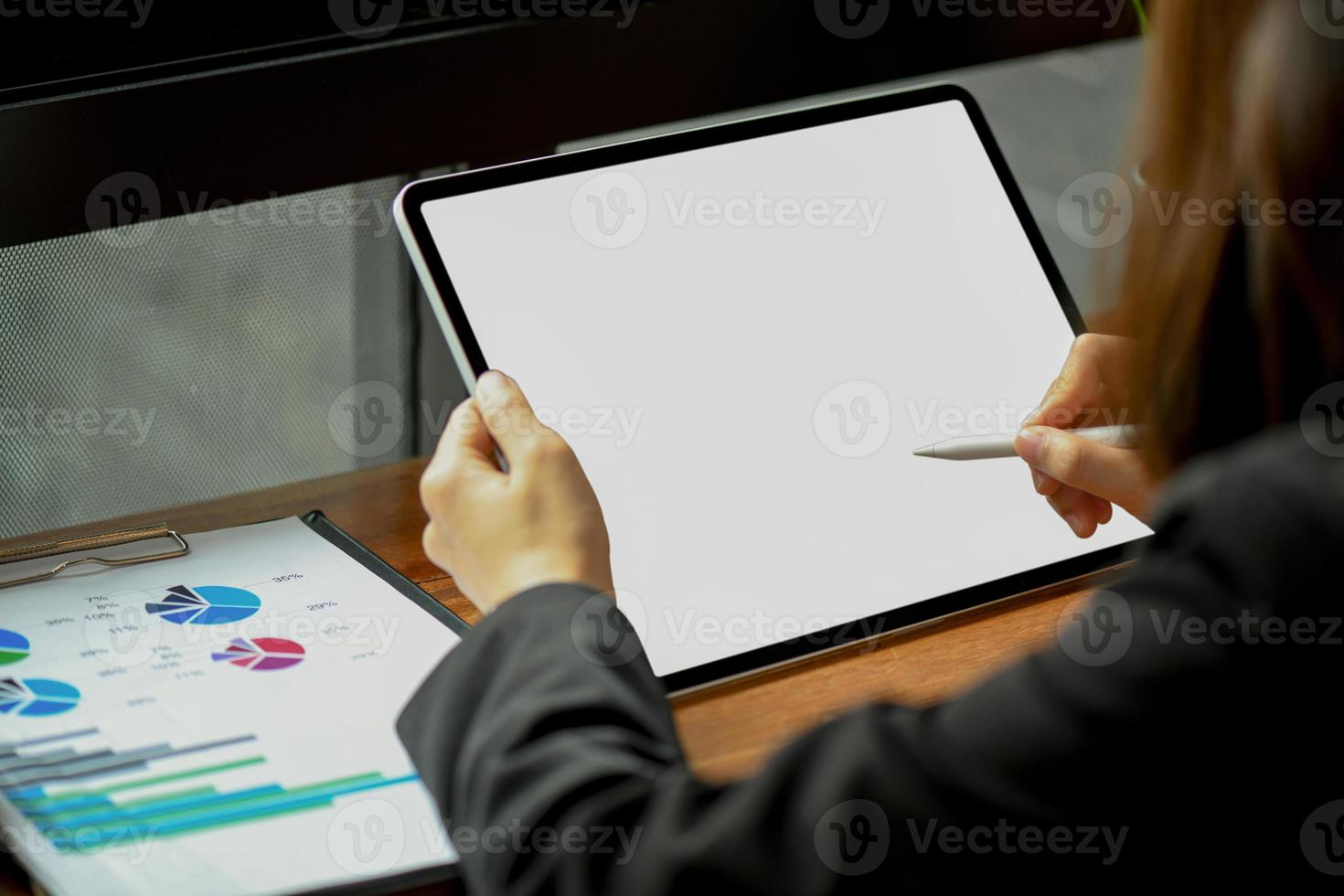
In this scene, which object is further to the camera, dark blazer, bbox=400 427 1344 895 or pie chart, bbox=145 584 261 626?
pie chart, bbox=145 584 261 626

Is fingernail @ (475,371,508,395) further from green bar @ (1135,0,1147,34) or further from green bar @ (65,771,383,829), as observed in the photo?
green bar @ (1135,0,1147,34)

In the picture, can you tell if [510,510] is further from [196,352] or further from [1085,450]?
[196,352]

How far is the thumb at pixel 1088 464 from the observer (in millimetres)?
668

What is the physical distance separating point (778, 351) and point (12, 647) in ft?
1.37

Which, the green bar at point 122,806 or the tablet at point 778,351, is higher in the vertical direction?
the tablet at point 778,351

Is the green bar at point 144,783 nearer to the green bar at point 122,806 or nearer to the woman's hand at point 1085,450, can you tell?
the green bar at point 122,806

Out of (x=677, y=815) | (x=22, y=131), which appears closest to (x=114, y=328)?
(x=22, y=131)

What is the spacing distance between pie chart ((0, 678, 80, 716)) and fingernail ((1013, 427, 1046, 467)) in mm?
476

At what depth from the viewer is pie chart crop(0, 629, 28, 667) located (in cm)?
64

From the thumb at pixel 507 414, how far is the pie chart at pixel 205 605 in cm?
19

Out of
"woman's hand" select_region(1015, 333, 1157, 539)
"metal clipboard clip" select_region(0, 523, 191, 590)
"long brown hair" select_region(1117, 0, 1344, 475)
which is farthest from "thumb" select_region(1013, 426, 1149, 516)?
"metal clipboard clip" select_region(0, 523, 191, 590)

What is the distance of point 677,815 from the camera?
16.4 inches

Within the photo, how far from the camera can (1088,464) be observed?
2.20 feet

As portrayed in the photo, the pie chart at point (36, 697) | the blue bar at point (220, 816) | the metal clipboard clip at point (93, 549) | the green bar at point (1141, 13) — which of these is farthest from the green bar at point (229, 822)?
the green bar at point (1141, 13)
